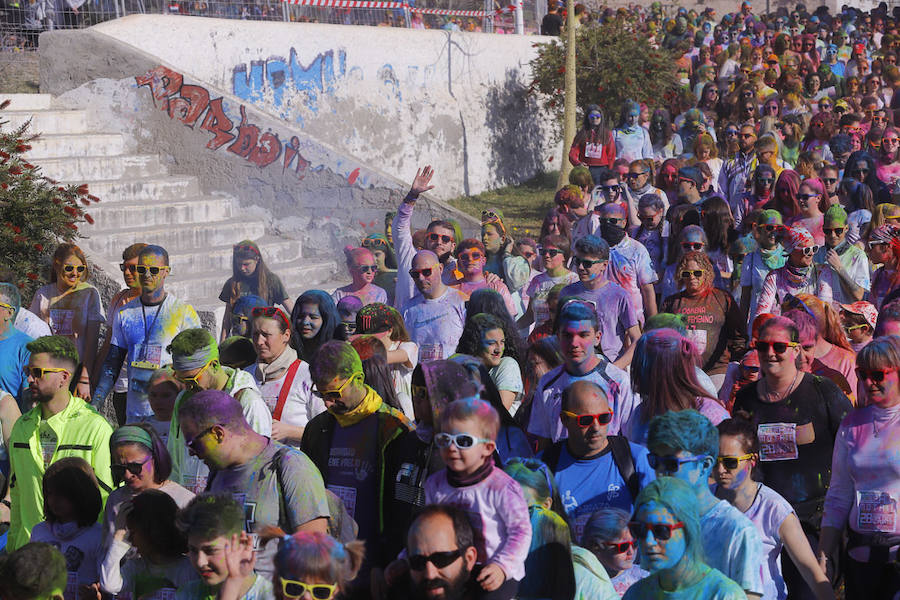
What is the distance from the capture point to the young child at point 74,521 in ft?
16.9

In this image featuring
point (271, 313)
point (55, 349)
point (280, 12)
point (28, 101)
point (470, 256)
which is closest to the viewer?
point (55, 349)

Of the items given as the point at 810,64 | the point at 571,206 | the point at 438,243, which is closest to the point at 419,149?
the point at 810,64

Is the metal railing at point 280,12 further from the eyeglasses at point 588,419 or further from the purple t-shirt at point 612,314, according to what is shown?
the eyeglasses at point 588,419

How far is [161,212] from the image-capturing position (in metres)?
13.3

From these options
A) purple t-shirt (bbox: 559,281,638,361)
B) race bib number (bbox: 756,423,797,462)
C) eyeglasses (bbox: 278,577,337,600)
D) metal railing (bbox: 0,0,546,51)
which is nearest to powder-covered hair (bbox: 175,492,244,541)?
eyeglasses (bbox: 278,577,337,600)

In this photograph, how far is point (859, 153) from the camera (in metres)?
12.0

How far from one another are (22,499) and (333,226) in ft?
27.4

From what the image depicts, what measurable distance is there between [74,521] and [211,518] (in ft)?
4.81

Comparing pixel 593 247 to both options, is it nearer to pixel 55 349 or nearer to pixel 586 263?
pixel 586 263

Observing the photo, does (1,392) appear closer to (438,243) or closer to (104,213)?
(438,243)

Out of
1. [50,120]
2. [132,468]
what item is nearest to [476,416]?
Answer: [132,468]

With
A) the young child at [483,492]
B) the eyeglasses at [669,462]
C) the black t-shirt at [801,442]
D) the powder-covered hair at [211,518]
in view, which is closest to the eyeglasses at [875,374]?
the black t-shirt at [801,442]

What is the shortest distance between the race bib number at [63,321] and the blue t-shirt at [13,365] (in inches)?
46.4

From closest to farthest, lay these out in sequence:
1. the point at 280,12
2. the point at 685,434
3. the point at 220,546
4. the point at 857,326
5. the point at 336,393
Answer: the point at 220,546
the point at 685,434
the point at 336,393
the point at 857,326
the point at 280,12
